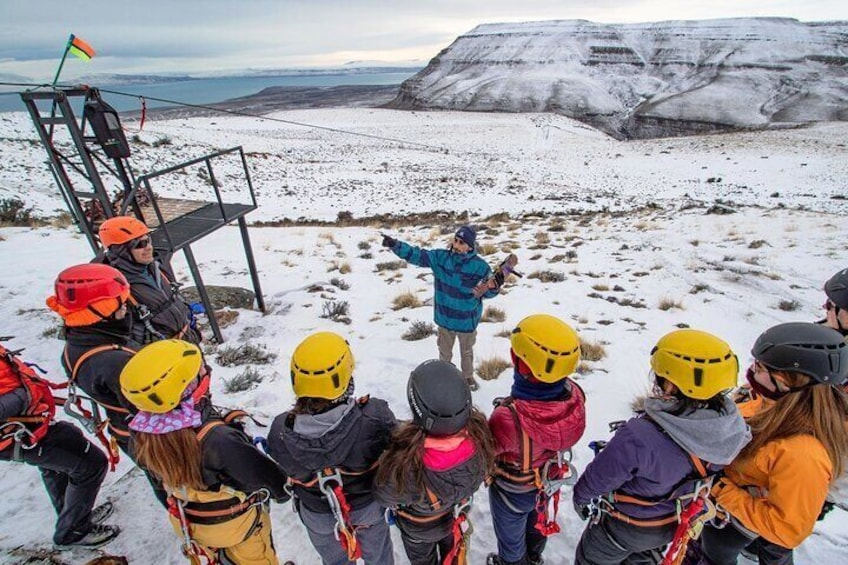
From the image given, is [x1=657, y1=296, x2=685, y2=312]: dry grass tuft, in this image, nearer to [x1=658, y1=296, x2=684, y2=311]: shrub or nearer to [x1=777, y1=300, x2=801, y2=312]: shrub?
[x1=658, y1=296, x2=684, y2=311]: shrub

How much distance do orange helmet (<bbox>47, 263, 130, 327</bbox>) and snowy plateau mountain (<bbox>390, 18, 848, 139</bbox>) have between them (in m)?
63.3

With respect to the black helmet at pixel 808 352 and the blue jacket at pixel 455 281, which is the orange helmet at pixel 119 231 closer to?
the blue jacket at pixel 455 281

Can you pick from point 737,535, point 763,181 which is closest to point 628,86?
point 763,181

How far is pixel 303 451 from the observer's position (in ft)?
7.01

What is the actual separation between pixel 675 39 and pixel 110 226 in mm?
111577

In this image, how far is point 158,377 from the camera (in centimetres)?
202

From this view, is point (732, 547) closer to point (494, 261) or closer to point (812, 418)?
point (812, 418)

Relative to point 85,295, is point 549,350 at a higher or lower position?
lower

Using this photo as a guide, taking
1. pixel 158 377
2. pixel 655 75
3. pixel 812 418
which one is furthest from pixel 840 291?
pixel 655 75

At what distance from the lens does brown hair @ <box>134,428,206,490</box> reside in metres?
2.11

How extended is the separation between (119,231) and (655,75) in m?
Result: 95.2

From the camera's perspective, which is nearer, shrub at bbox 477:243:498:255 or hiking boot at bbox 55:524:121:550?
hiking boot at bbox 55:524:121:550

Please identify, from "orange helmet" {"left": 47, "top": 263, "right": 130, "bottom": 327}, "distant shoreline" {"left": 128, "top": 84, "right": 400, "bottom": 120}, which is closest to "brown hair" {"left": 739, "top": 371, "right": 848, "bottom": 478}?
"orange helmet" {"left": 47, "top": 263, "right": 130, "bottom": 327}

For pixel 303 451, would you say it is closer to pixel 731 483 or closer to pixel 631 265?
pixel 731 483
